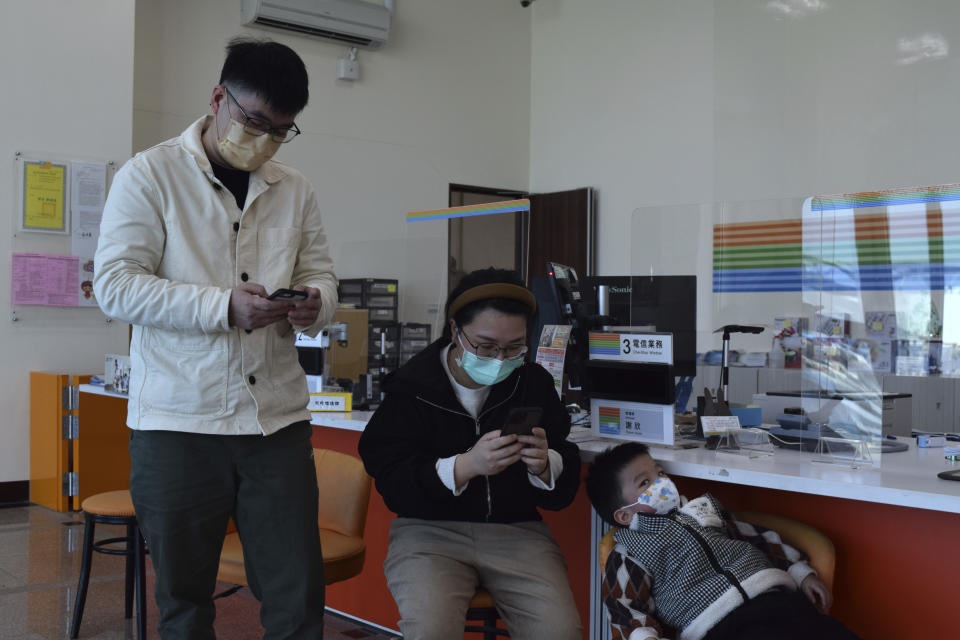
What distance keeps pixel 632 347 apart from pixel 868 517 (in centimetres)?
77

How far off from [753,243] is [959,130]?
180 cm

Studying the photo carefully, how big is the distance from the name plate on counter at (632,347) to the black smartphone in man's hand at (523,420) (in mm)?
587

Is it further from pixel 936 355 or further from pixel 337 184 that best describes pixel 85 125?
pixel 936 355

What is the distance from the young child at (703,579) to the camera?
1.79 meters

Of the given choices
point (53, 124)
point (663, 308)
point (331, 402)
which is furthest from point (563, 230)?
point (331, 402)

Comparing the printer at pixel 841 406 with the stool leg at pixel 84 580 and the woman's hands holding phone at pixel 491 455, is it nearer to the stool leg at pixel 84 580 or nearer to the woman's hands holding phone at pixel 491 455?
the woman's hands holding phone at pixel 491 455

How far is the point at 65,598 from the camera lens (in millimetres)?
3568

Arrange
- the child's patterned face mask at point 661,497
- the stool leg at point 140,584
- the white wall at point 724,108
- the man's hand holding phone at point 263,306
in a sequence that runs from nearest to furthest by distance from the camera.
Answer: the man's hand holding phone at point 263,306 → the child's patterned face mask at point 661,497 → the stool leg at point 140,584 → the white wall at point 724,108

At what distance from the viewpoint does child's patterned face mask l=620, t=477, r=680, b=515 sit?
2.06 m

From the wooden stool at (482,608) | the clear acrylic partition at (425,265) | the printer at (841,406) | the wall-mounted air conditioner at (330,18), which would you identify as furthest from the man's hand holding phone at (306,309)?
the wall-mounted air conditioner at (330,18)

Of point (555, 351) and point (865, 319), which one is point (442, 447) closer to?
point (555, 351)

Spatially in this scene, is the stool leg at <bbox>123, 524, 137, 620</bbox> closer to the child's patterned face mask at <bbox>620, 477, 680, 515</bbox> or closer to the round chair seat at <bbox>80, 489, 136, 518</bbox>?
the round chair seat at <bbox>80, 489, 136, 518</bbox>

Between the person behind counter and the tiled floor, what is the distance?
3.60 feet

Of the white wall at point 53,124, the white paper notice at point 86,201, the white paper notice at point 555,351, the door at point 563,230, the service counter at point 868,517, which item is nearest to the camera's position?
the service counter at point 868,517
